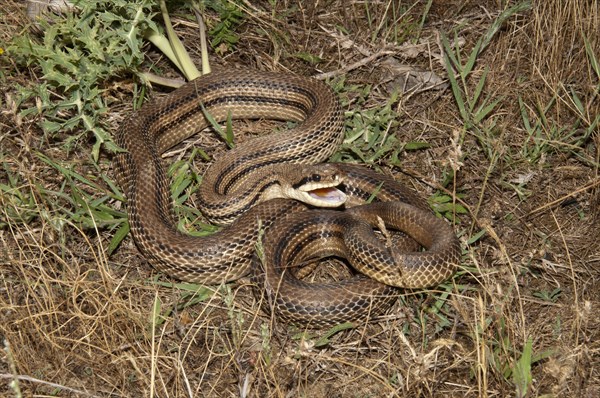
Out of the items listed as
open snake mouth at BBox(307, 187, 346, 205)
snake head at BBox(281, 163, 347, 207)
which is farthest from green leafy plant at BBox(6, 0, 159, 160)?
open snake mouth at BBox(307, 187, 346, 205)

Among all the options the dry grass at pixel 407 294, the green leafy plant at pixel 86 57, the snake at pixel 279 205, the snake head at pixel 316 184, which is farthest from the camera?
the green leafy plant at pixel 86 57

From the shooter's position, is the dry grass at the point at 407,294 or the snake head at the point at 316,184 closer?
the dry grass at the point at 407,294

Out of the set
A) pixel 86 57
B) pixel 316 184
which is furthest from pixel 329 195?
pixel 86 57

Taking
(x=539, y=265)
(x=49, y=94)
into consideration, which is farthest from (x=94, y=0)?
(x=539, y=265)

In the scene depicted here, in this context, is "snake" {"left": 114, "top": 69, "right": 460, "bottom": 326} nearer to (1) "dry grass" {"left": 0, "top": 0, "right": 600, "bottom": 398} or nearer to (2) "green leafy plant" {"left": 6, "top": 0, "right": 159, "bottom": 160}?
(1) "dry grass" {"left": 0, "top": 0, "right": 600, "bottom": 398}

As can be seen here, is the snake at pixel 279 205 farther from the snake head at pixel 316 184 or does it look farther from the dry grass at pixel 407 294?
the dry grass at pixel 407 294

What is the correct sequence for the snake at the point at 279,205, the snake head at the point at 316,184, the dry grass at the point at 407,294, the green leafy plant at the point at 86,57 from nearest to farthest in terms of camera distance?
the dry grass at the point at 407,294
the snake at the point at 279,205
the snake head at the point at 316,184
the green leafy plant at the point at 86,57

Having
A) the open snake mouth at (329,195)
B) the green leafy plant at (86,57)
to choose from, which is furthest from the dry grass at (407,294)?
the open snake mouth at (329,195)
